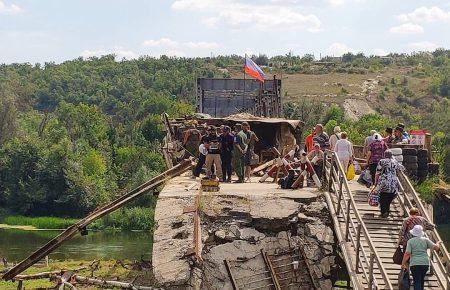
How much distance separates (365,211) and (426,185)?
6606mm

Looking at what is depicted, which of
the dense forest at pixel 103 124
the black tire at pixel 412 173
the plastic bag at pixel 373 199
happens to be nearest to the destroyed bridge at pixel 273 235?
the plastic bag at pixel 373 199

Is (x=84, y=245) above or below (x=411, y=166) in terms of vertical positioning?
below

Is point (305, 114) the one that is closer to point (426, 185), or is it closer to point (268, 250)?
point (426, 185)

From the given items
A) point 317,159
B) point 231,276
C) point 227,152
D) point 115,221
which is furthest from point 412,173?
point 115,221

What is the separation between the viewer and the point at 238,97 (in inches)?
1355

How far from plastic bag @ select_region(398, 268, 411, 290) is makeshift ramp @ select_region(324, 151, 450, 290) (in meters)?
0.22

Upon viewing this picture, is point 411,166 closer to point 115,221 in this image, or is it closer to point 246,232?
point 246,232

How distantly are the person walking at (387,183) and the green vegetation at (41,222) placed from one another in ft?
166

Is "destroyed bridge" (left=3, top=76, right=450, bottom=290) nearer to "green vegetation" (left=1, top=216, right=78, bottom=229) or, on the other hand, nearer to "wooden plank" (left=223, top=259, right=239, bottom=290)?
"wooden plank" (left=223, top=259, right=239, bottom=290)

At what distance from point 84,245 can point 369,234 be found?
37016 millimetres

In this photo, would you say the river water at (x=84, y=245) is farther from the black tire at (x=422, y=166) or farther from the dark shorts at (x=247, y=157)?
the black tire at (x=422, y=166)

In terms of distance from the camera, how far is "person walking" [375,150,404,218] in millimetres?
13602

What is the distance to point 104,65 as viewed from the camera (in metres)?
174

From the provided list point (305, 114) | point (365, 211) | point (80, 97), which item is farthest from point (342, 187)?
point (80, 97)
